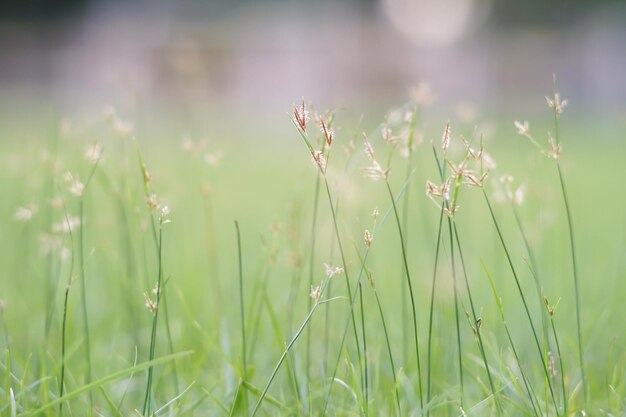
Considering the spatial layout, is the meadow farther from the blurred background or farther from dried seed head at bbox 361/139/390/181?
the blurred background

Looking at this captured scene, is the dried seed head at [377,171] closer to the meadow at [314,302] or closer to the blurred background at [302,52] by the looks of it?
the meadow at [314,302]

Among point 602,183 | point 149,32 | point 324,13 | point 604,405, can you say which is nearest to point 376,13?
point 324,13

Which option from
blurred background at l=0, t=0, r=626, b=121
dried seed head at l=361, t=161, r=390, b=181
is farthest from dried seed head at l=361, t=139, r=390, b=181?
blurred background at l=0, t=0, r=626, b=121

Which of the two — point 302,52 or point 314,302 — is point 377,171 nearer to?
point 314,302

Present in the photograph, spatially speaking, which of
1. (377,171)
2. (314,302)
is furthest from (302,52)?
(377,171)

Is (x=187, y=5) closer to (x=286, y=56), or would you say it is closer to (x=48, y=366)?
(x=286, y=56)

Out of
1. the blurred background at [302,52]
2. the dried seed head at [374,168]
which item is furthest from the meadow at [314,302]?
the blurred background at [302,52]
